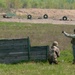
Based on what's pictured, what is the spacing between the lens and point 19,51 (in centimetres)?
1577

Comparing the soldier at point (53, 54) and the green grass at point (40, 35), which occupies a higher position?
the soldier at point (53, 54)

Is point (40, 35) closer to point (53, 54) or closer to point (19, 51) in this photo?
point (19, 51)

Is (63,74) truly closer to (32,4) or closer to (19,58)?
(19,58)

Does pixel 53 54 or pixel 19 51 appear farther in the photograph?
pixel 19 51

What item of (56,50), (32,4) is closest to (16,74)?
(56,50)

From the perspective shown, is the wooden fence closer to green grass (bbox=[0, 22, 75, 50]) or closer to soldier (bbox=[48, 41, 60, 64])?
soldier (bbox=[48, 41, 60, 64])

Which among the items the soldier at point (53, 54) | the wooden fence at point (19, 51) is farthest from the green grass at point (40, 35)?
the soldier at point (53, 54)

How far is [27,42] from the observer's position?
52.0 feet

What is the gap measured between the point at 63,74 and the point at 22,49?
15.3ft

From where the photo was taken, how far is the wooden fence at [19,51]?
15.5m

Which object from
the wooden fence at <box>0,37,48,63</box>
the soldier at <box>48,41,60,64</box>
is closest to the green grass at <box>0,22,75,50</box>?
the wooden fence at <box>0,37,48,63</box>

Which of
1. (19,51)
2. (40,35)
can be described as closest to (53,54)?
(19,51)

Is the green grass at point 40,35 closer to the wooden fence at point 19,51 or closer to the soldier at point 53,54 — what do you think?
the wooden fence at point 19,51

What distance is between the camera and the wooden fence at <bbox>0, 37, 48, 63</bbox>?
15.5 m
